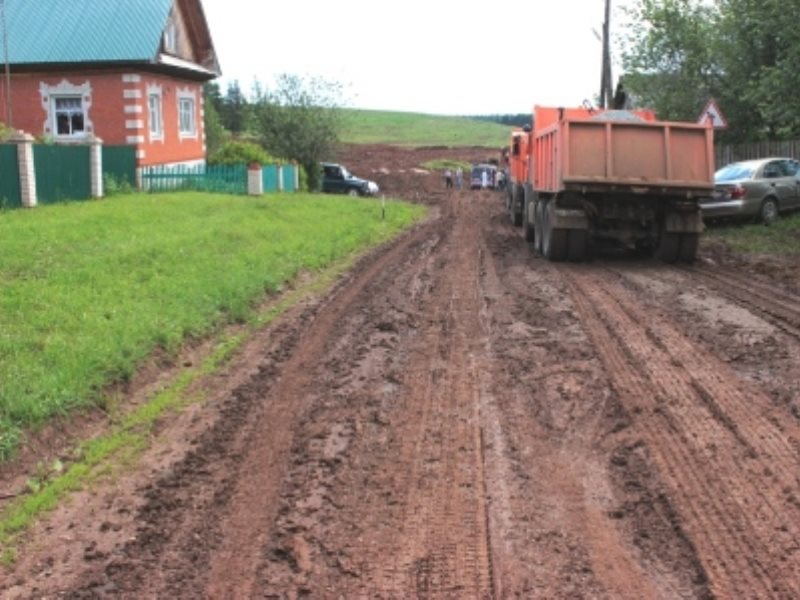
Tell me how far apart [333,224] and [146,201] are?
4503 mm

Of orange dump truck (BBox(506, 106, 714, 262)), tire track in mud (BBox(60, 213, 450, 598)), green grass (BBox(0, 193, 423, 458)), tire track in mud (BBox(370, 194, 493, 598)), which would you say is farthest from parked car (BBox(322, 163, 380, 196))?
tire track in mud (BBox(60, 213, 450, 598))

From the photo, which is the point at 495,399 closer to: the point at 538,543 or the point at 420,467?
the point at 420,467

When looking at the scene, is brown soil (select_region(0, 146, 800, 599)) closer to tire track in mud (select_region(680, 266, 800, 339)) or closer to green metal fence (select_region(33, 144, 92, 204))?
tire track in mud (select_region(680, 266, 800, 339))

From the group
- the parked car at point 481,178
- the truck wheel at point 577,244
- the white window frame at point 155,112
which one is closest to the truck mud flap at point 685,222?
the truck wheel at point 577,244

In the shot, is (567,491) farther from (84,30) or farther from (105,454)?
(84,30)

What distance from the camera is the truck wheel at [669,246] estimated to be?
49.7 ft

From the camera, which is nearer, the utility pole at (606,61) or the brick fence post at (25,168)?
the brick fence post at (25,168)

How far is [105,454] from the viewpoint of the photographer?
20.5ft

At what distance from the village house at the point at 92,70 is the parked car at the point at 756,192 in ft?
54.4

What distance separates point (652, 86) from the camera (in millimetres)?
28484

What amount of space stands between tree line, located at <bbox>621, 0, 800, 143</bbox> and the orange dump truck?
947cm

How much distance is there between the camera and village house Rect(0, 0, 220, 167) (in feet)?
91.6

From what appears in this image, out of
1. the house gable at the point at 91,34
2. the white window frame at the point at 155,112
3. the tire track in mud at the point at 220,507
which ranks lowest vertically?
the tire track in mud at the point at 220,507

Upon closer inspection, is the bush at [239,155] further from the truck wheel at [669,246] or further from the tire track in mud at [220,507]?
the tire track in mud at [220,507]
